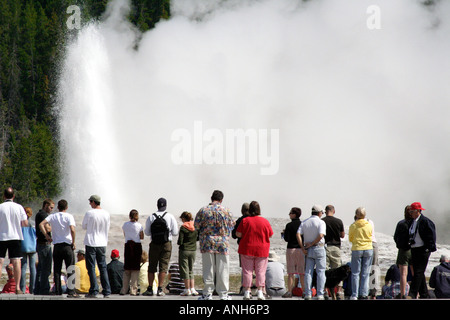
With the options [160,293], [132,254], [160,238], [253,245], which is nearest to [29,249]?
[132,254]

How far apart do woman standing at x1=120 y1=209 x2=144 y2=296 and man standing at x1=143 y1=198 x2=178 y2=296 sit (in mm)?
473

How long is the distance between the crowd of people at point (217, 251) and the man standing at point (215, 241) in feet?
0.06

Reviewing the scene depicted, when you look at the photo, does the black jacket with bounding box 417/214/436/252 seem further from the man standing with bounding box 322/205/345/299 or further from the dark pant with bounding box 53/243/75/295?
the dark pant with bounding box 53/243/75/295

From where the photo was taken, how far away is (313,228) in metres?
15.0

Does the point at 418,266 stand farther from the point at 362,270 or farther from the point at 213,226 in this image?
the point at 213,226

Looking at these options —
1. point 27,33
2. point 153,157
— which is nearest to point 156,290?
point 153,157

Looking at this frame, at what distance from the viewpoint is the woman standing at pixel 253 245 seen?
14.6 m

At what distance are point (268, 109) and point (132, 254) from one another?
45864mm

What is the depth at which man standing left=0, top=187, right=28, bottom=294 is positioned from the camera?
15.0 m

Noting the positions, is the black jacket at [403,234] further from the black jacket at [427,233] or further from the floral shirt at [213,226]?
the floral shirt at [213,226]

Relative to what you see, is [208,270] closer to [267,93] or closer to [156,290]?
[156,290]

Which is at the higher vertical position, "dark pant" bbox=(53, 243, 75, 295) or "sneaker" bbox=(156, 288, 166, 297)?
"dark pant" bbox=(53, 243, 75, 295)

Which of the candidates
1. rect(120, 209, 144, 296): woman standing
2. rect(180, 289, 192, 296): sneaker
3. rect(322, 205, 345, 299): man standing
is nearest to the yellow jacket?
rect(322, 205, 345, 299): man standing
